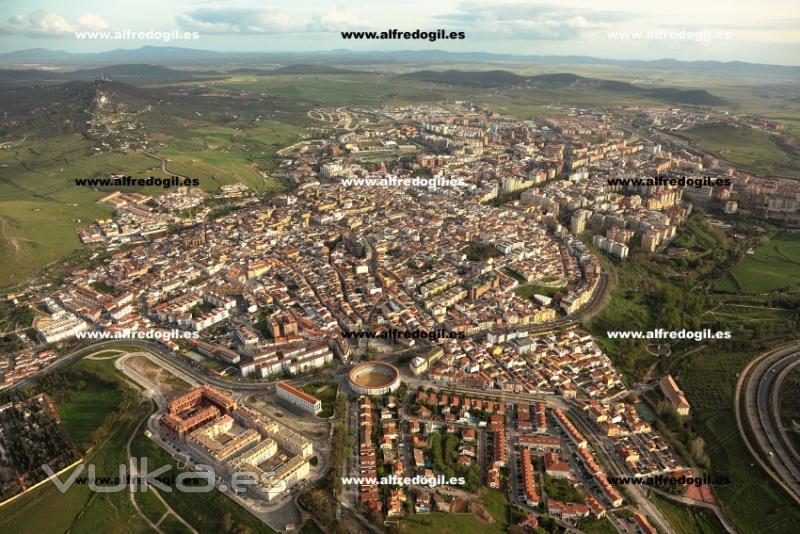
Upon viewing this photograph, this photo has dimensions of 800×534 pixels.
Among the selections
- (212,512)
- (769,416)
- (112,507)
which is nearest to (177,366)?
(112,507)

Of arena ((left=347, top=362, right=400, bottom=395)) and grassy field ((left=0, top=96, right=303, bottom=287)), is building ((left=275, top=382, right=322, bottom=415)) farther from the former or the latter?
grassy field ((left=0, top=96, right=303, bottom=287))

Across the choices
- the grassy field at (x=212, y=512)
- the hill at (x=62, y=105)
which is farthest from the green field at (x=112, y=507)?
the hill at (x=62, y=105)

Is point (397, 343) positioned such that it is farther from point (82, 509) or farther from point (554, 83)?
point (554, 83)

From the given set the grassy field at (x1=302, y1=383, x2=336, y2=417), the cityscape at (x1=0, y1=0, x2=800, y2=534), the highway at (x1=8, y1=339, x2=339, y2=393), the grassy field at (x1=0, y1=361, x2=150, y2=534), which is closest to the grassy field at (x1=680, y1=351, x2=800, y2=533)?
the cityscape at (x1=0, y1=0, x2=800, y2=534)

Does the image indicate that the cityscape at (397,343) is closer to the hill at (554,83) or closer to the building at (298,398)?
the building at (298,398)

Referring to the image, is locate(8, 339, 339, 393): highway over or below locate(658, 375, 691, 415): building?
over
